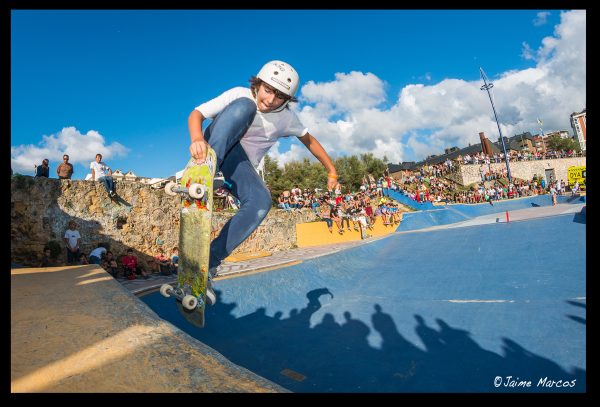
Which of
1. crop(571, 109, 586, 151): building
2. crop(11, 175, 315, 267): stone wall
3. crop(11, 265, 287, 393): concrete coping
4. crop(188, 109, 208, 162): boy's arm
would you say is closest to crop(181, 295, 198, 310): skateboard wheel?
crop(11, 265, 287, 393): concrete coping

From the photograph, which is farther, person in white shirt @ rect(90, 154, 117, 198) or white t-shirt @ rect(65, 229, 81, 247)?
person in white shirt @ rect(90, 154, 117, 198)

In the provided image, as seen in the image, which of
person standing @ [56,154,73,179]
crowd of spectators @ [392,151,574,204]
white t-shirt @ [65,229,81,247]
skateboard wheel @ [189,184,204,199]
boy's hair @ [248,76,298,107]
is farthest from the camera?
crowd of spectators @ [392,151,574,204]

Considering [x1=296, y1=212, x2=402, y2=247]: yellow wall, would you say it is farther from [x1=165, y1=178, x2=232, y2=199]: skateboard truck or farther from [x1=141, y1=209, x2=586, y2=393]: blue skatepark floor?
[x1=165, y1=178, x2=232, y2=199]: skateboard truck

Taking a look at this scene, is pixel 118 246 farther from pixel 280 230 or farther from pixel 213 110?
pixel 213 110

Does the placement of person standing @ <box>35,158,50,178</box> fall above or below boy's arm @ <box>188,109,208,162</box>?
above

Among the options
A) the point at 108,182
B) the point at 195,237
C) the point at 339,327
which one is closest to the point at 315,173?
the point at 108,182

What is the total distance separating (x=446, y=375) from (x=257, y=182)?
317cm

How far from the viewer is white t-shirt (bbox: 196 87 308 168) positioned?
287 cm

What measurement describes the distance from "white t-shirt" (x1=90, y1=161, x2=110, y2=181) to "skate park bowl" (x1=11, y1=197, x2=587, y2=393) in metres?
5.31

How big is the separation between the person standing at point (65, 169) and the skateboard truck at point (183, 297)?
29.7 feet

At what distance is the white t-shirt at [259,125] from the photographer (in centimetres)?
287

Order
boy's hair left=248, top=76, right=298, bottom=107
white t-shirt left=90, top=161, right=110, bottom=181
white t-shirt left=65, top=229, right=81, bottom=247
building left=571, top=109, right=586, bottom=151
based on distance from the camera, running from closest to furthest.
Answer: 1. boy's hair left=248, top=76, right=298, bottom=107
2. white t-shirt left=65, top=229, right=81, bottom=247
3. white t-shirt left=90, top=161, right=110, bottom=181
4. building left=571, top=109, right=586, bottom=151

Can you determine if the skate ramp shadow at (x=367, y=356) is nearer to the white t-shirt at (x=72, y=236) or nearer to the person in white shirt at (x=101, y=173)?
the white t-shirt at (x=72, y=236)
